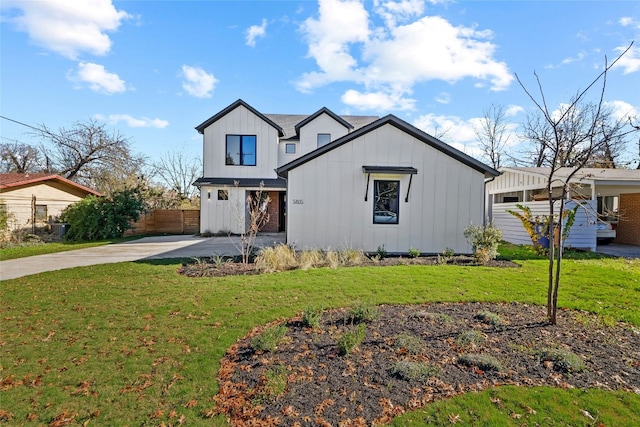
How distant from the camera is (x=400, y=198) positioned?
11.1m

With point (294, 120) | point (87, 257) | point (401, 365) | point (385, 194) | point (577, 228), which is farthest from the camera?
point (294, 120)

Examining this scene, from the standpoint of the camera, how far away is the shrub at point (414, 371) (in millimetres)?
3353

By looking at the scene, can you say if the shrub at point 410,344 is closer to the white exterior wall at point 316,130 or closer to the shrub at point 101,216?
the white exterior wall at point 316,130

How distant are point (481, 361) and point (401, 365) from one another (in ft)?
3.12

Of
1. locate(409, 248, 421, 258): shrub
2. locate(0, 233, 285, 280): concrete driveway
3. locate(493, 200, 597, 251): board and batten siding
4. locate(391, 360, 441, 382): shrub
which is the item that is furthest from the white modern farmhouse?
locate(391, 360, 441, 382): shrub

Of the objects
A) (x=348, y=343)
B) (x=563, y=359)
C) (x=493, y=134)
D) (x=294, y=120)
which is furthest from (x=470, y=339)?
(x=493, y=134)

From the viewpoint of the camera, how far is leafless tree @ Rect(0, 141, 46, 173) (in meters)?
28.3

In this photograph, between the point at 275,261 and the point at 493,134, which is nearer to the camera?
the point at 275,261

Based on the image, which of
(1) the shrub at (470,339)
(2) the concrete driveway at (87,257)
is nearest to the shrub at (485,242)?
(1) the shrub at (470,339)

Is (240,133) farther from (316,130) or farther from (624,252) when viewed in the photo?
(624,252)

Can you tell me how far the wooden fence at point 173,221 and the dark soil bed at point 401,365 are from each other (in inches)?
664

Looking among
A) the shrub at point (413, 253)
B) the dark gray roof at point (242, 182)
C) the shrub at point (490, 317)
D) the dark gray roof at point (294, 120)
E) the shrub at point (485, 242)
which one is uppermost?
the dark gray roof at point (294, 120)

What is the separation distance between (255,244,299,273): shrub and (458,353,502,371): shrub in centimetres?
549

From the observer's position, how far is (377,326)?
4.75 m
